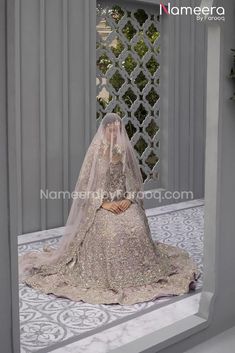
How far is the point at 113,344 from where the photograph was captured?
2715 mm

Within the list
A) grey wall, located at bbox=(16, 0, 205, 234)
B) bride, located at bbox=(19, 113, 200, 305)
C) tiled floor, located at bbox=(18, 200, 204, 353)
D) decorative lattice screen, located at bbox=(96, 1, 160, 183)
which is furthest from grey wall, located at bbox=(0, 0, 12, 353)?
decorative lattice screen, located at bbox=(96, 1, 160, 183)

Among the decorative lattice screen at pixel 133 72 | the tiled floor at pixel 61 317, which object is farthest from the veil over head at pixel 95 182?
the decorative lattice screen at pixel 133 72

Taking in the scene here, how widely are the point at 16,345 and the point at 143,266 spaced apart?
Answer: 177cm

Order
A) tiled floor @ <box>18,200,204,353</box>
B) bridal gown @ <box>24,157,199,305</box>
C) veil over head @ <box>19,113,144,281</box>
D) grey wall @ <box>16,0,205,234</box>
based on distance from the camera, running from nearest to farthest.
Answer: tiled floor @ <box>18,200,204,353</box>, bridal gown @ <box>24,157,199,305</box>, veil over head @ <box>19,113,144,281</box>, grey wall @ <box>16,0,205,234</box>

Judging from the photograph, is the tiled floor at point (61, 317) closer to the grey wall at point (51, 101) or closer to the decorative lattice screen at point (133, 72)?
the grey wall at point (51, 101)

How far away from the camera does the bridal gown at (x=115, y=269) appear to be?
345 cm

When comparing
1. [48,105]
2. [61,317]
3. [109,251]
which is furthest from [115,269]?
[48,105]

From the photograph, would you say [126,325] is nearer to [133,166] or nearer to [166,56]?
[133,166]

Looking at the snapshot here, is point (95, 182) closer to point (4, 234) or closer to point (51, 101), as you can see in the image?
point (51, 101)

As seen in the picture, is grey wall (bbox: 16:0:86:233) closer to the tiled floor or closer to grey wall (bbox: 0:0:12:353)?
the tiled floor

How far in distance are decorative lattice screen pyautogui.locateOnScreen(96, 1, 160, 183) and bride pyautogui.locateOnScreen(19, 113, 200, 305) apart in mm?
1839

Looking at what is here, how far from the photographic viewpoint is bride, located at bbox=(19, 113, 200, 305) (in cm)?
349

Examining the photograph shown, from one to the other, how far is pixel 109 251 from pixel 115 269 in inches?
5.0

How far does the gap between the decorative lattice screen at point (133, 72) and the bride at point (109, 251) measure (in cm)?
184
